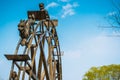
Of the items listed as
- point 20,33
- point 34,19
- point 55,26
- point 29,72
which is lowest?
point 29,72

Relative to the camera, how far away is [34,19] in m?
12.0

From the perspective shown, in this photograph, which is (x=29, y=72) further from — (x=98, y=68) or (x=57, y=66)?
(x=98, y=68)

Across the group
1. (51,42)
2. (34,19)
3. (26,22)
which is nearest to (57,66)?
(51,42)

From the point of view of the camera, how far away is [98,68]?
36844 millimetres

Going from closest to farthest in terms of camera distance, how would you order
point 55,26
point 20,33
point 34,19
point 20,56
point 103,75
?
point 20,56 < point 20,33 < point 34,19 < point 55,26 < point 103,75

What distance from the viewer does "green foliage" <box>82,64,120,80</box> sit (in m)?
36.0

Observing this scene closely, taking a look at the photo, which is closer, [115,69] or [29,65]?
[29,65]

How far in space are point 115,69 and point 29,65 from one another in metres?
27.8

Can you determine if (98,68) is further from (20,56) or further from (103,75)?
(20,56)

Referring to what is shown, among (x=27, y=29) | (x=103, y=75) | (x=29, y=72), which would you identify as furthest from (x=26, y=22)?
(x=103, y=75)

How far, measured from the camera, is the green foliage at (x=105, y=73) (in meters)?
36.0

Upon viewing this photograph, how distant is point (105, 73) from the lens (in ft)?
119

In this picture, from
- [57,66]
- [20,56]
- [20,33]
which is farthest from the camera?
[57,66]

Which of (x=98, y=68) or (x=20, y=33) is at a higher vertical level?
(x=98, y=68)
